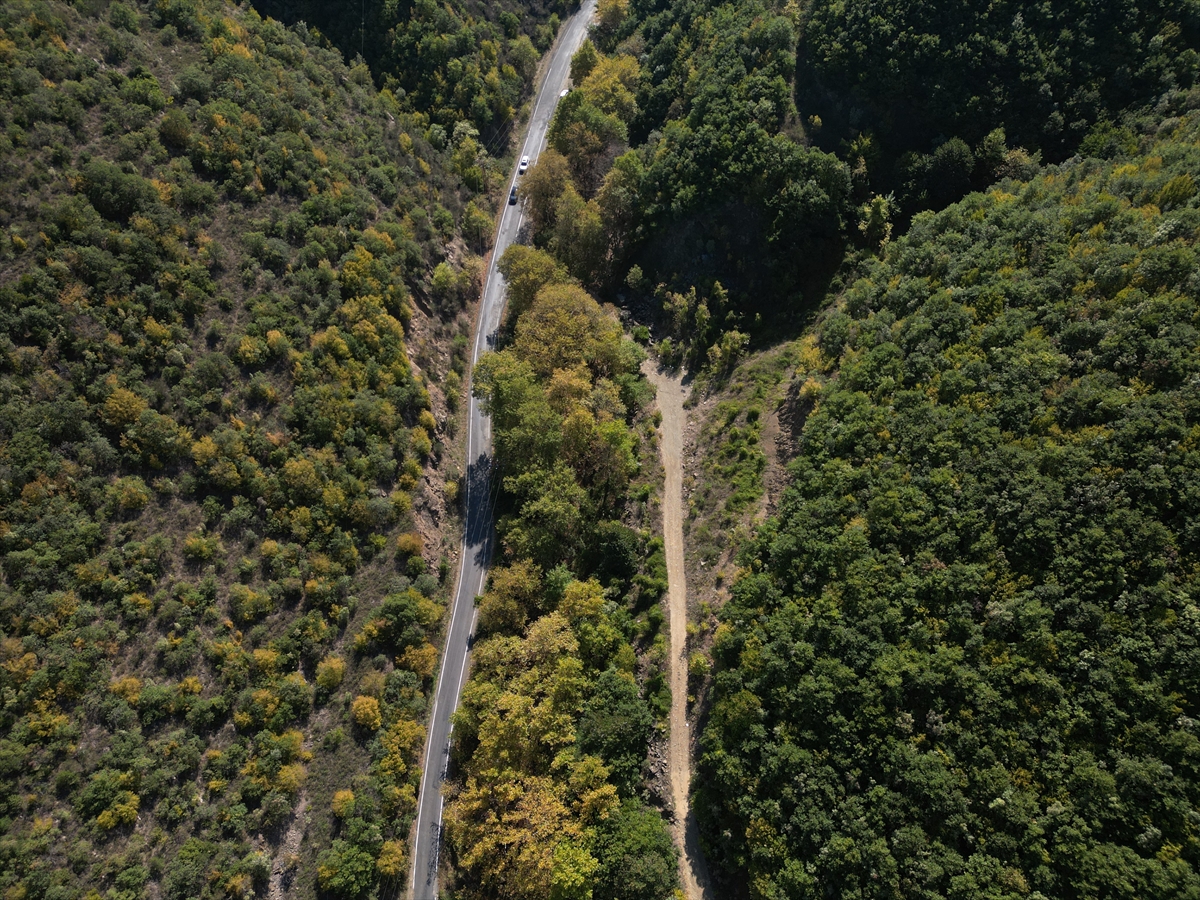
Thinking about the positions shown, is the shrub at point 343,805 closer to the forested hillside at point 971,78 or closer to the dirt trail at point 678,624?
the dirt trail at point 678,624

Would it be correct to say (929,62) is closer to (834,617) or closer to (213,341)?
(834,617)

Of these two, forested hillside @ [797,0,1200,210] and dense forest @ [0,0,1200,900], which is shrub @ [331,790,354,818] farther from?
forested hillside @ [797,0,1200,210]

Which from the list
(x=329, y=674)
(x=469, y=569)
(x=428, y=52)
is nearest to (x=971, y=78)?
(x=428, y=52)

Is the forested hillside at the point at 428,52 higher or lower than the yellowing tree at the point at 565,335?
higher

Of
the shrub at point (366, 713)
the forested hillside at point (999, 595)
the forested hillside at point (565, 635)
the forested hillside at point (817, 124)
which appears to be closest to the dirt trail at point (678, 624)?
the forested hillside at point (565, 635)

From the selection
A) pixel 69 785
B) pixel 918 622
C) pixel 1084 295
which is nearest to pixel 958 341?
pixel 1084 295

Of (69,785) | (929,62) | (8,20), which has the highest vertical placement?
(929,62)
